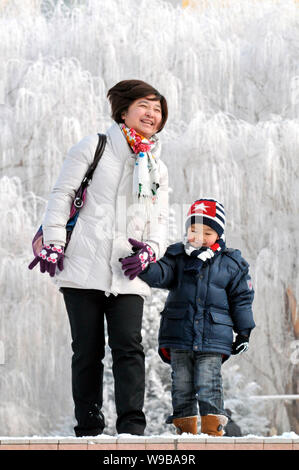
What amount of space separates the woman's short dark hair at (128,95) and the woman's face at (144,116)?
0.8 inches

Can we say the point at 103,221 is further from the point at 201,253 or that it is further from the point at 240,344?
the point at 240,344

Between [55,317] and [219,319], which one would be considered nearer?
[219,319]

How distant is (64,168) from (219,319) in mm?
941

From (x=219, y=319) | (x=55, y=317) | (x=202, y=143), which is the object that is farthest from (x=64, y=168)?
(x=202, y=143)

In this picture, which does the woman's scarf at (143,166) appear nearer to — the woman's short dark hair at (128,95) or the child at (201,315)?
the woman's short dark hair at (128,95)

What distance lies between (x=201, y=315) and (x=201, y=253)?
28 centimetres

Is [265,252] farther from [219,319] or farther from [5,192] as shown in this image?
[219,319]

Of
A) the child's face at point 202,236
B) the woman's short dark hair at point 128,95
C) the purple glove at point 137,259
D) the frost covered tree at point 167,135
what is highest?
the frost covered tree at point 167,135

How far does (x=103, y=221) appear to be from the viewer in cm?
346

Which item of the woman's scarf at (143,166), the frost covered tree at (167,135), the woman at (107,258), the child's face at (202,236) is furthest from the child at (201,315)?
the frost covered tree at (167,135)

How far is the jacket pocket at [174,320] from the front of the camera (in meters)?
3.62
